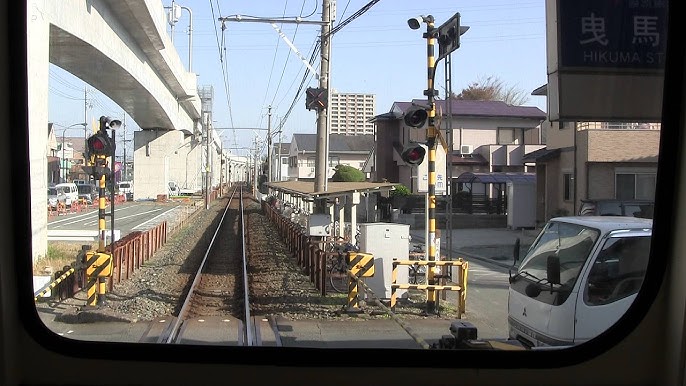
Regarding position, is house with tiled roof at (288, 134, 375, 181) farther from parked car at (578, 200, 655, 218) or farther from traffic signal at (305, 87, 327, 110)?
parked car at (578, 200, 655, 218)

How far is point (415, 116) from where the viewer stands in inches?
364

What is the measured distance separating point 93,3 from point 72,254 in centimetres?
702

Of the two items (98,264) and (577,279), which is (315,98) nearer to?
(98,264)

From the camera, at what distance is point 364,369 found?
2764 mm

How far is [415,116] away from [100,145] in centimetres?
407

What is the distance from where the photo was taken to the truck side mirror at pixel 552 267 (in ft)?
14.4

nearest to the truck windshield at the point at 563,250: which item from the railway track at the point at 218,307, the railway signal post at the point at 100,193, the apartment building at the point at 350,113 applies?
the railway track at the point at 218,307

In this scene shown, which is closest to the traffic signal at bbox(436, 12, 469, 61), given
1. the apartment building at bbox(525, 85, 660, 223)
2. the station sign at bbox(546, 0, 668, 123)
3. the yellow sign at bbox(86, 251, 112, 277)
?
the apartment building at bbox(525, 85, 660, 223)

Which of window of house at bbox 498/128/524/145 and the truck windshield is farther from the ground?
window of house at bbox 498/128/524/145

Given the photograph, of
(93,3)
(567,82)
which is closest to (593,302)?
(567,82)

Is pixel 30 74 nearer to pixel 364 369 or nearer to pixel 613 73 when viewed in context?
pixel 364 369

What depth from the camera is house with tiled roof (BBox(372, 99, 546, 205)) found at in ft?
28.8

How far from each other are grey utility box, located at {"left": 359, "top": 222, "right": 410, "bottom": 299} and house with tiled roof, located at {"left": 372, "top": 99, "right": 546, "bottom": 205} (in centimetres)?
74

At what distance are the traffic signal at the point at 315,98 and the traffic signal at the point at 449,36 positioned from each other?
5.82 m
